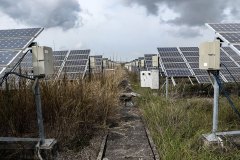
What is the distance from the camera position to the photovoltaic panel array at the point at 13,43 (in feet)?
20.9

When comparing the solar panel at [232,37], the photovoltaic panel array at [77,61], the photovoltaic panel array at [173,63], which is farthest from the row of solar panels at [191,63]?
the photovoltaic panel array at [77,61]

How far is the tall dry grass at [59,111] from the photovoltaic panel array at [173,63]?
21.1 ft

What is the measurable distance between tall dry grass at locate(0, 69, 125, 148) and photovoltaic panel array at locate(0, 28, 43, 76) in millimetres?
620

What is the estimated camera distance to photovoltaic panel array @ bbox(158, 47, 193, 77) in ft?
47.6

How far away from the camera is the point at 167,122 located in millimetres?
7551

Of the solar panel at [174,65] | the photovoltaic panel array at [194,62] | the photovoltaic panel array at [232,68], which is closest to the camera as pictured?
the photovoltaic panel array at [232,68]

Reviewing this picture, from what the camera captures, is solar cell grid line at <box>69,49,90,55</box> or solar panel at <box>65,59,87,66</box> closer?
solar panel at <box>65,59,87,66</box>

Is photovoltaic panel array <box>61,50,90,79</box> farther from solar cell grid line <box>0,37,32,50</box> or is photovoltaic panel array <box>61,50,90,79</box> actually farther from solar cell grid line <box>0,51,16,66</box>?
solar cell grid line <box>0,51,16,66</box>

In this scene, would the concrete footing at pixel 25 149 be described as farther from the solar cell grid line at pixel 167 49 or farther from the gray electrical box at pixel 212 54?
the solar cell grid line at pixel 167 49

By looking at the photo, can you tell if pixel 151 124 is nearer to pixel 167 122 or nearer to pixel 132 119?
pixel 167 122

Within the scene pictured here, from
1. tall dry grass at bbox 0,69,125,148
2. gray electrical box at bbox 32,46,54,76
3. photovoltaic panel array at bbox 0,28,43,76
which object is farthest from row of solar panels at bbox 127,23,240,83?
gray electrical box at bbox 32,46,54,76

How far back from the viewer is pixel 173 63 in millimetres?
15414

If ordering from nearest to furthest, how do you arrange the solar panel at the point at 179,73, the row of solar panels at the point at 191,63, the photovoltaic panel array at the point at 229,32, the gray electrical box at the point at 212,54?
the gray electrical box at the point at 212,54
the photovoltaic panel array at the point at 229,32
the row of solar panels at the point at 191,63
the solar panel at the point at 179,73

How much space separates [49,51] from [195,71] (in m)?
9.44
